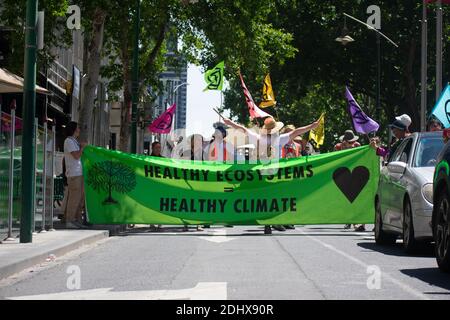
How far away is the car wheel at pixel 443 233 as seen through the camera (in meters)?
11.5

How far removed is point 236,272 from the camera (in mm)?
11883

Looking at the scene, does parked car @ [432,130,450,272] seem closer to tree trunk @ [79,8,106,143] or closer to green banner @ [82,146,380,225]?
green banner @ [82,146,380,225]

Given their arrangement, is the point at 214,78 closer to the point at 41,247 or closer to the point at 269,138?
the point at 269,138

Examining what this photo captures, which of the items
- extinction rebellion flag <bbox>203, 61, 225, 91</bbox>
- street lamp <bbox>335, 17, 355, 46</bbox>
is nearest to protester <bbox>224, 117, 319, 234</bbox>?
extinction rebellion flag <bbox>203, 61, 225, 91</bbox>

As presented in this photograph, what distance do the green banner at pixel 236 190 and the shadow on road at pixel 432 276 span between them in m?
7.57

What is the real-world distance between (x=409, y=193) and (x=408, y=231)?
0.50 m

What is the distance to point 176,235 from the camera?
789 inches

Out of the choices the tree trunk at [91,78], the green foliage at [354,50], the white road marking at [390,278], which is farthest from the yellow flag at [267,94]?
the white road marking at [390,278]

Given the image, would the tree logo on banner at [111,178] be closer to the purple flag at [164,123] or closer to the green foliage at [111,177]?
the green foliage at [111,177]

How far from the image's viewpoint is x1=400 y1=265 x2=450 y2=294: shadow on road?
35.2ft

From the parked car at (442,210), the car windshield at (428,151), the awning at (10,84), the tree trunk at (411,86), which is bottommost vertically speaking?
the parked car at (442,210)

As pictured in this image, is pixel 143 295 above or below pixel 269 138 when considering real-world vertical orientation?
below

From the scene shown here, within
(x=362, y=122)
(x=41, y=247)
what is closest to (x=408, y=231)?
(x=41, y=247)

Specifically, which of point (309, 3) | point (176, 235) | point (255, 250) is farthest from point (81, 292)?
point (309, 3)
